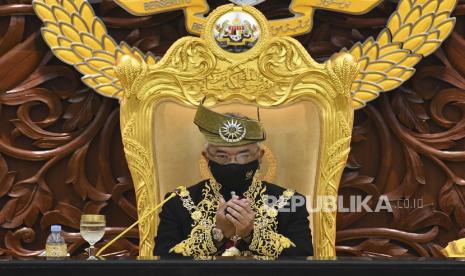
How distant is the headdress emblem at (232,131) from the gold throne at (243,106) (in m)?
0.32

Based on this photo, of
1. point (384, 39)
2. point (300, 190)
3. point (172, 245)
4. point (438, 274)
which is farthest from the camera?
point (384, 39)

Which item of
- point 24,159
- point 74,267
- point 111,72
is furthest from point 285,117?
point 74,267

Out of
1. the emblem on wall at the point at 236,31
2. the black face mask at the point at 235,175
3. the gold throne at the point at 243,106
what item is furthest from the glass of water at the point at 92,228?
the emblem on wall at the point at 236,31

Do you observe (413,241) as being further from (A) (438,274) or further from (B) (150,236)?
(A) (438,274)

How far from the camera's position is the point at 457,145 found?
3.31 meters

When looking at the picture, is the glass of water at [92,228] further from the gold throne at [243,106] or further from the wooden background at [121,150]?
the wooden background at [121,150]

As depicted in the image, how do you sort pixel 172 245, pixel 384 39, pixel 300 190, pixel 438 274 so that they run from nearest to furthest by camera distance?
pixel 438 274 → pixel 172 245 → pixel 300 190 → pixel 384 39

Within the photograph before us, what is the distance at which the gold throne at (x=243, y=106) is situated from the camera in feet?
9.37

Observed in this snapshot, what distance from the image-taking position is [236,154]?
2580mm

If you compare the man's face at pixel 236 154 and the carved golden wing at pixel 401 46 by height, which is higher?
the carved golden wing at pixel 401 46

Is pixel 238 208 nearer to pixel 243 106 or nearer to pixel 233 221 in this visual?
pixel 233 221

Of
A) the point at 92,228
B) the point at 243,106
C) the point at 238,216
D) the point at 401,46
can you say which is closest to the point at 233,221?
the point at 238,216

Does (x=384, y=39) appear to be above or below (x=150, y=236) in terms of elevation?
above

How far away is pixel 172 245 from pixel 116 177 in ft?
2.84
